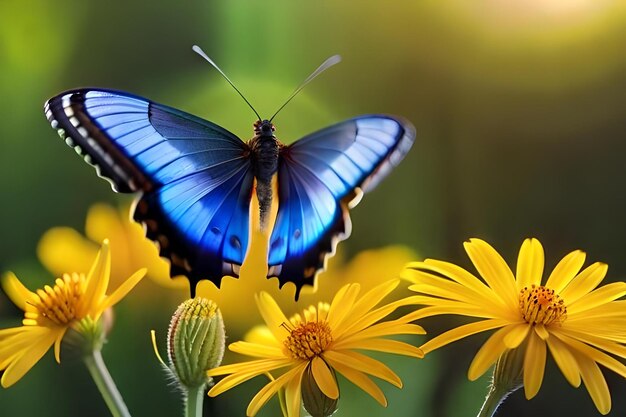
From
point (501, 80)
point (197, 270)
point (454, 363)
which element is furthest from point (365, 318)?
point (501, 80)

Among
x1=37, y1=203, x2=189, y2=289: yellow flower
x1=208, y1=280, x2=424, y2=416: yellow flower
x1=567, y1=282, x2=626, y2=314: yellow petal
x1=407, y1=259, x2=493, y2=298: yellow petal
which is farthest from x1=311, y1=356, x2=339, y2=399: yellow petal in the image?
x1=37, y1=203, x2=189, y2=289: yellow flower

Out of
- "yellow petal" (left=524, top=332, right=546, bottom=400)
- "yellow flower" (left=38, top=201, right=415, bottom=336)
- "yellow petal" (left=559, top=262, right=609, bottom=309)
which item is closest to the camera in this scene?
"yellow petal" (left=524, top=332, right=546, bottom=400)

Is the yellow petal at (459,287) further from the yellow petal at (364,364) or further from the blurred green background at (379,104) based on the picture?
the blurred green background at (379,104)

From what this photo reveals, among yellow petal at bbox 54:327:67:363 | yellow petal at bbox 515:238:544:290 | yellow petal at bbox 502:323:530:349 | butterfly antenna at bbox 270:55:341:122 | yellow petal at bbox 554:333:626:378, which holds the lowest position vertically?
yellow petal at bbox 54:327:67:363

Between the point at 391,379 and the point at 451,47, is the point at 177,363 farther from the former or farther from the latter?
the point at 451,47

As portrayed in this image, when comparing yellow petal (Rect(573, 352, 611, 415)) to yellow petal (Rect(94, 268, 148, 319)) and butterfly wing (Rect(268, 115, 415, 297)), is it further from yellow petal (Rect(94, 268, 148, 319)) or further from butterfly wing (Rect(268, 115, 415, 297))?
yellow petal (Rect(94, 268, 148, 319))

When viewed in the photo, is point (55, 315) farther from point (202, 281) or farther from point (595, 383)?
point (595, 383)

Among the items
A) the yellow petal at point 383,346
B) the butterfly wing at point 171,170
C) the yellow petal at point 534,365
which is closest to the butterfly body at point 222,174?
the butterfly wing at point 171,170
